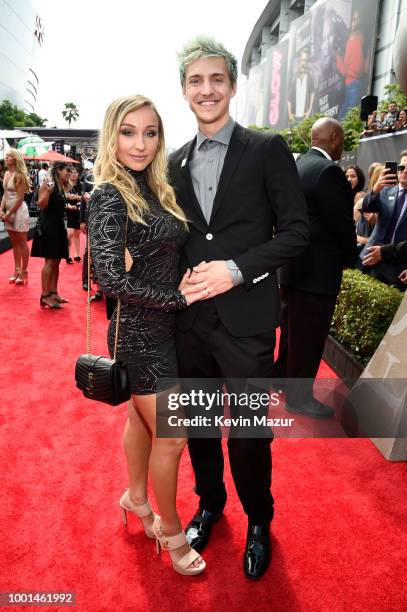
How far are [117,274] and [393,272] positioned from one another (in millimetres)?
3407

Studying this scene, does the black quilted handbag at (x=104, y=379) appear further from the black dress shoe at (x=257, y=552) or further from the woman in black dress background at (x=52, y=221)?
the woman in black dress background at (x=52, y=221)

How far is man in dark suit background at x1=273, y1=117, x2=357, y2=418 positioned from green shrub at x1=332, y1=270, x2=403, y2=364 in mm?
877

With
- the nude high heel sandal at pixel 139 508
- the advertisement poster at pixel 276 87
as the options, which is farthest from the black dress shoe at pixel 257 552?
the advertisement poster at pixel 276 87

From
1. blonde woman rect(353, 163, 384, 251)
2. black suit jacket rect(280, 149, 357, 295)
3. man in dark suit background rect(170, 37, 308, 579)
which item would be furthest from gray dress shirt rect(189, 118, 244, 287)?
blonde woman rect(353, 163, 384, 251)

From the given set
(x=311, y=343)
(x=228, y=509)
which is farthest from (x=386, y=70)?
(x=228, y=509)

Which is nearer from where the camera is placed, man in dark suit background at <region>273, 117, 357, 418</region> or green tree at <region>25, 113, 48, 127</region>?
man in dark suit background at <region>273, 117, 357, 418</region>

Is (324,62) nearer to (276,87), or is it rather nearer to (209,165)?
(276,87)

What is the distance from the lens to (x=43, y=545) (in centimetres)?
229

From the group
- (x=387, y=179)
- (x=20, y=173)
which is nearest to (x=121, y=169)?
(x=387, y=179)

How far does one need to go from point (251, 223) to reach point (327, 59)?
92.2 feet

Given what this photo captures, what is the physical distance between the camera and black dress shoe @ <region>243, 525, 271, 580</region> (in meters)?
2.14

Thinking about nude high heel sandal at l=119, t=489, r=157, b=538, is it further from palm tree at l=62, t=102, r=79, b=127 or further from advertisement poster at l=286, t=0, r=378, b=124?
palm tree at l=62, t=102, r=79, b=127

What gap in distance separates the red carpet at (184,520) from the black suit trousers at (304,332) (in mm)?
481

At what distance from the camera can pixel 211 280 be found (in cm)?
187
